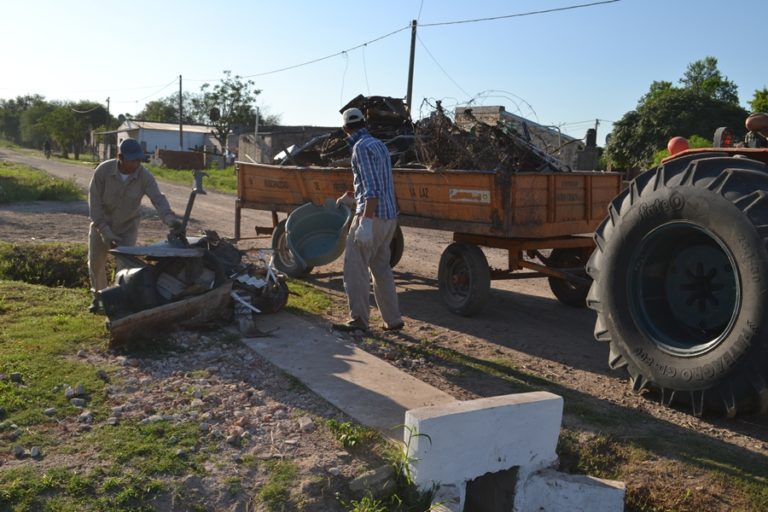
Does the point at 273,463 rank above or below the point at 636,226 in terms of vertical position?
below

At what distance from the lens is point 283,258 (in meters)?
9.99

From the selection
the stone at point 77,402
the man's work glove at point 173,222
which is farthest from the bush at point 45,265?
the stone at point 77,402

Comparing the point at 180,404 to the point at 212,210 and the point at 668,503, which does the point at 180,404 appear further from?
the point at 212,210

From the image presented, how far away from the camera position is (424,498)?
12.7 feet

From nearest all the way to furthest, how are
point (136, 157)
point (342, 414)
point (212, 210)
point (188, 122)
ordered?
point (342, 414), point (136, 157), point (212, 210), point (188, 122)

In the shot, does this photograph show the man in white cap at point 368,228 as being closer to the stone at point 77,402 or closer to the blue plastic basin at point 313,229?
the blue plastic basin at point 313,229

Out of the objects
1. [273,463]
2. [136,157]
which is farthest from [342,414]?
[136,157]

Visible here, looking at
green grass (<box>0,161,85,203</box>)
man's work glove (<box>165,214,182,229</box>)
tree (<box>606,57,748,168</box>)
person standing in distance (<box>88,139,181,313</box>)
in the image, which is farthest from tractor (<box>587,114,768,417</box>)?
tree (<box>606,57,748,168</box>)

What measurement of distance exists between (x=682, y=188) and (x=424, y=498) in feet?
8.94

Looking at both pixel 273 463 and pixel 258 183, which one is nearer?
pixel 273 463

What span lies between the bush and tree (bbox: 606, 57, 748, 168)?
2158 centimetres

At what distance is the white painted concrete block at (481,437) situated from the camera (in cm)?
386

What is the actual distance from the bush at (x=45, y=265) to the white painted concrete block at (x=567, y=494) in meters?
6.20

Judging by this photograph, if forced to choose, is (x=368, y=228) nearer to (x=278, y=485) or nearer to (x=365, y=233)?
Answer: (x=365, y=233)
